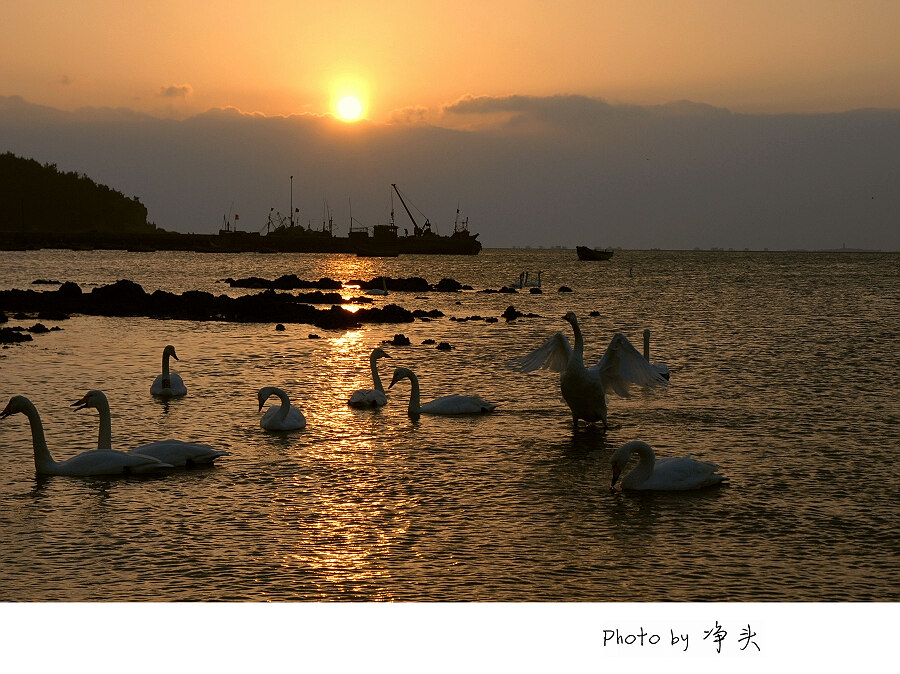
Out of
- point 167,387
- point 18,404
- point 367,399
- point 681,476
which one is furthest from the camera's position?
point 167,387

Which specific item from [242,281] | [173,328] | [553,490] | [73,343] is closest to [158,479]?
[553,490]

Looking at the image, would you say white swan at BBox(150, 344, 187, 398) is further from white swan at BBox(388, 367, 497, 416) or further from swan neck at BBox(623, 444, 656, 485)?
swan neck at BBox(623, 444, 656, 485)

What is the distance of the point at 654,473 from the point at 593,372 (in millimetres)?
4303

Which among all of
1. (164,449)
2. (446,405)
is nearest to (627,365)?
(446,405)

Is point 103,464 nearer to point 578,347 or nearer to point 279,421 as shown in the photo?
point 279,421

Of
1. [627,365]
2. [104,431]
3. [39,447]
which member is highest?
[627,365]

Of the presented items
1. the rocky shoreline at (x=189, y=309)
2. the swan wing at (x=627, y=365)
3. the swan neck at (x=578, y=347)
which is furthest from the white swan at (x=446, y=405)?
the rocky shoreline at (x=189, y=309)

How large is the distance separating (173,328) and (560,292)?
45.3m

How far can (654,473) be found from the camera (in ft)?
43.0

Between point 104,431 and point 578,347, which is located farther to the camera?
point 578,347

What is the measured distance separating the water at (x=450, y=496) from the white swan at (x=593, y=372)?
63cm

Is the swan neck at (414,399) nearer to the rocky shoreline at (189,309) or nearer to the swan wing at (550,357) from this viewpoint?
the swan wing at (550,357)

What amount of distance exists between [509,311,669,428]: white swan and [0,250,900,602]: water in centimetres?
63

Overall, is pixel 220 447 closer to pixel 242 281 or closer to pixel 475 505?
pixel 475 505
